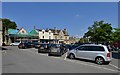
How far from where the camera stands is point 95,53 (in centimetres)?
2031

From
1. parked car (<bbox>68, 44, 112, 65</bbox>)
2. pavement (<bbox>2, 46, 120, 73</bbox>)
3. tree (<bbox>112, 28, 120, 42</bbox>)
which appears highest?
tree (<bbox>112, 28, 120, 42</bbox>)

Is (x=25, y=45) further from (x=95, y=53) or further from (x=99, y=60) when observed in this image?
(x=99, y=60)

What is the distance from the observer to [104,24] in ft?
217

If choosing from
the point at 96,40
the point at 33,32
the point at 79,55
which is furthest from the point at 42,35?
the point at 79,55

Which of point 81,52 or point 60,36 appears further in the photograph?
point 60,36

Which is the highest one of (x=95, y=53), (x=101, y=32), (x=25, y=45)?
(x=101, y=32)

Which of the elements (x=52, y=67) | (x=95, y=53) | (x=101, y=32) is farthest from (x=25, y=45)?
(x=52, y=67)

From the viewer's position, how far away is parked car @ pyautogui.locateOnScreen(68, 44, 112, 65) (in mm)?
19739

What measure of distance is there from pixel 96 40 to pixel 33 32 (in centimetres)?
4371

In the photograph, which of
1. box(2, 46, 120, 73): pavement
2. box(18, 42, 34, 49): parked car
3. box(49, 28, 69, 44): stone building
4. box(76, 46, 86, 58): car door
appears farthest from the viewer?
box(49, 28, 69, 44): stone building

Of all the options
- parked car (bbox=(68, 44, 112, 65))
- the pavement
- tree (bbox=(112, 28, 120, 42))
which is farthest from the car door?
tree (bbox=(112, 28, 120, 42))

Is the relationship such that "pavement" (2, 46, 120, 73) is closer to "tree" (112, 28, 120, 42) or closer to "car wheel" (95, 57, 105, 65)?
"car wheel" (95, 57, 105, 65)

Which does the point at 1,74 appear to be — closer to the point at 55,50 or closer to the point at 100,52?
the point at 100,52

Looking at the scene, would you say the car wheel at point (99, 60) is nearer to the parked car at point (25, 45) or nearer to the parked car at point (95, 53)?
the parked car at point (95, 53)
